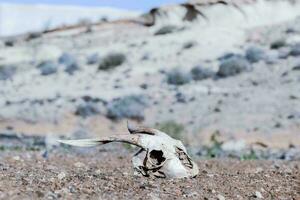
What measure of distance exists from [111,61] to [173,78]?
243 inches

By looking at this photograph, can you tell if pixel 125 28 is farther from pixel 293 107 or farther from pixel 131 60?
pixel 293 107

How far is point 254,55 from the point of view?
32.9 m

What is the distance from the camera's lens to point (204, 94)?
27719mm

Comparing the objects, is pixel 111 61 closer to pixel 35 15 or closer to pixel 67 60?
pixel 67 60

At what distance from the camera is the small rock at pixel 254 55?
3247cm

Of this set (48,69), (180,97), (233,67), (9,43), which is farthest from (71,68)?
(9,43)

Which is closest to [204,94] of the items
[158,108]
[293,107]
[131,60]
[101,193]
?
[158,108]

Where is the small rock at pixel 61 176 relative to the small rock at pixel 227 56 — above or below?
above

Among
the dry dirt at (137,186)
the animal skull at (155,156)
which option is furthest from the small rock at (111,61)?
the animal skull at (155,156)

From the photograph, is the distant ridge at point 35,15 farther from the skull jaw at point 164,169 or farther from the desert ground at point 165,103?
the skull jaw at point 164,169

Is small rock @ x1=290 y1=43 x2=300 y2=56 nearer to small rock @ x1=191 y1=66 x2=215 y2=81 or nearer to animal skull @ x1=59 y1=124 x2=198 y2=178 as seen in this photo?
small rock @ x1=191 y1=66 x2=215 y2=81

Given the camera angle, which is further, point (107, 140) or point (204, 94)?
point (204, 94)

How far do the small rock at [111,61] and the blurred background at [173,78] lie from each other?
0.17 feet

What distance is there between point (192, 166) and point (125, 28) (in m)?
42.1
